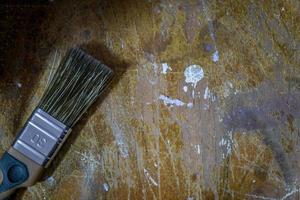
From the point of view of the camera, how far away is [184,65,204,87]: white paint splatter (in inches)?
47.9

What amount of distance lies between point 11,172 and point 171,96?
0.39 m

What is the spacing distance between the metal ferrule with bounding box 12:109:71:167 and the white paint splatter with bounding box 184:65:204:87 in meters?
0.31

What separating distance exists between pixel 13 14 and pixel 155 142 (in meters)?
0.43

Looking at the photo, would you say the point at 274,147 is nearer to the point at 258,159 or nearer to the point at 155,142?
the point at 258,159

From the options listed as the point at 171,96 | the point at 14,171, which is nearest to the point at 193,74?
the point at 171,96

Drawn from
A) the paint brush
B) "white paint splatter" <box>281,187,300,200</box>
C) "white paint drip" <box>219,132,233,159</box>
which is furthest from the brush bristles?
"white paint splatter" <box>281,187,300,200</box>

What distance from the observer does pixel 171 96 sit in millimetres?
1218

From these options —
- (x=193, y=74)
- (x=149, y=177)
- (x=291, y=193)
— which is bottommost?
(x=149, y=177)

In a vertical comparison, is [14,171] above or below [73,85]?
below

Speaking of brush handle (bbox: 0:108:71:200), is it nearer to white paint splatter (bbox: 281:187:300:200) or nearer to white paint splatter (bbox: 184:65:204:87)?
white paint splatter (bbox: 184:65:204:87)

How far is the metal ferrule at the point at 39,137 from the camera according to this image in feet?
3.74

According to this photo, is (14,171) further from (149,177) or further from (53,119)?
(149,177)

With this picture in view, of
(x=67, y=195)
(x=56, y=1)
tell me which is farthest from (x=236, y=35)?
(x=67, y=195)

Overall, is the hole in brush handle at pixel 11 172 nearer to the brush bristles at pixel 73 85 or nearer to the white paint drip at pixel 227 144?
the brush bristles at pixel 73 85
